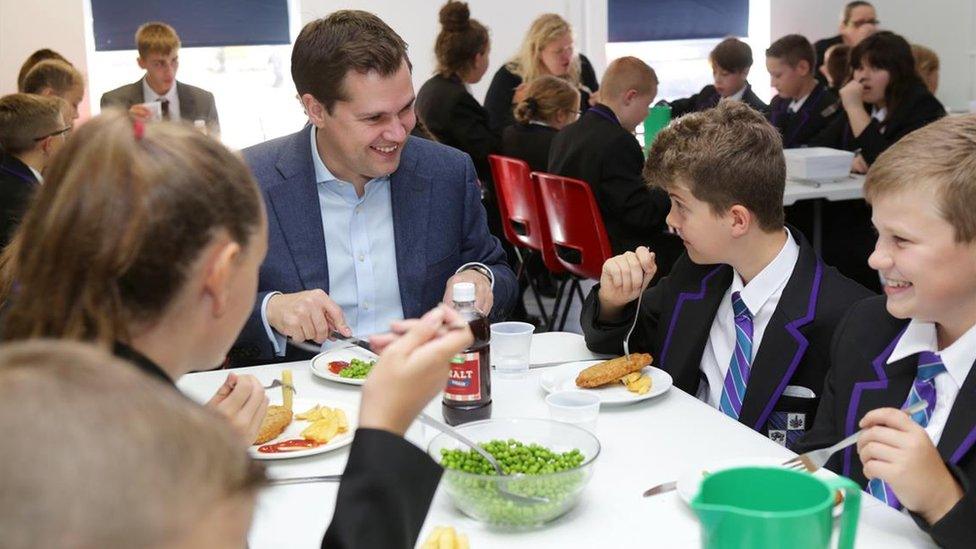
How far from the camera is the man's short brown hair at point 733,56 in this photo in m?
6.32

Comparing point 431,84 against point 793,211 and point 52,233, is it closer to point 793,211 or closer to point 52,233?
point 793,211

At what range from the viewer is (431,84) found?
5828 millimetres

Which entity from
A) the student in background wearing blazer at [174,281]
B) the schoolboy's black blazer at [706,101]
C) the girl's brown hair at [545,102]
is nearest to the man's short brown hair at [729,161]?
the student in background wearing blazer at [174,281]

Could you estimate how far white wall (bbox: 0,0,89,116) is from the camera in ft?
22.9

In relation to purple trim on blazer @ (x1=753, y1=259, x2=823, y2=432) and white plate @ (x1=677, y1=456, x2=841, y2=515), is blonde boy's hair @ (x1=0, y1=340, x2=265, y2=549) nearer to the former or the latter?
white plate @ (x1=677, y1=456, x2=841, y2=515)

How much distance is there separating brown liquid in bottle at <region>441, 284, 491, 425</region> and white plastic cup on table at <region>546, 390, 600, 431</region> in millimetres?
124

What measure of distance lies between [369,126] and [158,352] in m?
1.33

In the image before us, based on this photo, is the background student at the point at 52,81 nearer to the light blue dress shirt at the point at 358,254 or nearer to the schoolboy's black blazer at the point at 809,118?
the light blue dress shirt at the point at 358,254

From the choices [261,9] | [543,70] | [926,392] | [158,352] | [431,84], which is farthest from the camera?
[261,9]

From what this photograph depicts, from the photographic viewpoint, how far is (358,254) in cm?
250

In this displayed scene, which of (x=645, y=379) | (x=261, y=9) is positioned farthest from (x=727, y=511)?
(x=261, y=9)

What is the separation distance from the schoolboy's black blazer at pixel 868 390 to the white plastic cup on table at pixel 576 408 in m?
0.35

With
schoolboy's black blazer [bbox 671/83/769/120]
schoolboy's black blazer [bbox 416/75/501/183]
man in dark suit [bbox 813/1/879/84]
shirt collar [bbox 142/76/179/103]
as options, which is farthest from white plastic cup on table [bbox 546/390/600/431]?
man in dark suit [bbox 813/1/879/84]

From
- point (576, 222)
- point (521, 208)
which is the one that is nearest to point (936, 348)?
point (576, 222)
